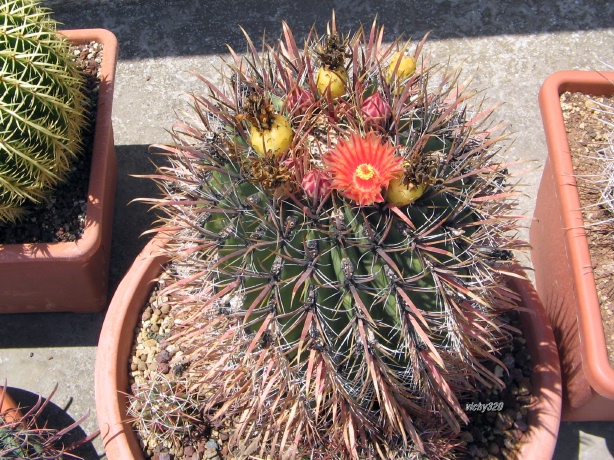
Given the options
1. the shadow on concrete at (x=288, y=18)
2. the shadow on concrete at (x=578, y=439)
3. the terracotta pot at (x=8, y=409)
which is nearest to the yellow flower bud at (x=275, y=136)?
the terracotta pot at (x=8, y=409)

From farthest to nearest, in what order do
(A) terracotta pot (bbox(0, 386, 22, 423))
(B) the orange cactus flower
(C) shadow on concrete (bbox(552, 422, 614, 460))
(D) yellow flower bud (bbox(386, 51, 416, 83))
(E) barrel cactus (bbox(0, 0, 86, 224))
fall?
(C) shadow on concrete (bbox(552, 422, 614, 460)), (A) terracotta pot (bbox(0, 386, 22, 423)), (E) barrel cactus (bbox(0, 0, 86, 224)), (D) yellow flower bud (bbox(386, 51, 416, 83)), (B) the orange cactus flower

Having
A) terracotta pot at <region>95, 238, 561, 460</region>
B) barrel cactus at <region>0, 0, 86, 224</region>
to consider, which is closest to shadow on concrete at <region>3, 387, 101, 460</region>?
terracotta pot at <region>95, 238, 561, 460</region>

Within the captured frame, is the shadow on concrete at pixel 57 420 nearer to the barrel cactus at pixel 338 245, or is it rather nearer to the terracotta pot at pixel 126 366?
the terracotta pot at pixel 126 366

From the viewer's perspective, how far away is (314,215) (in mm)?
1239

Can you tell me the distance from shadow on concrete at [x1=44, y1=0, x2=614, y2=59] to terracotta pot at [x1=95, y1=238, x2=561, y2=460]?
1424 mm

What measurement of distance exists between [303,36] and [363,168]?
2030mm

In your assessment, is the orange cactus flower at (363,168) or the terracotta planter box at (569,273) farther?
the terracotta planter box at (569,273)

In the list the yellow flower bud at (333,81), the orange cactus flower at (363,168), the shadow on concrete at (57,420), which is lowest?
the shadow on concrete at (57,420)

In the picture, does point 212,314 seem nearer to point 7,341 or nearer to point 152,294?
point 152,294

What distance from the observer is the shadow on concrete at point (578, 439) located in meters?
2.25

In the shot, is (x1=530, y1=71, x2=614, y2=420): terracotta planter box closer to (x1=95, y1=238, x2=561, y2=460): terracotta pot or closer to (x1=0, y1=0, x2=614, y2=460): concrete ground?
(x1=95, y1=238, x2=561, y2=460): terracotta pot

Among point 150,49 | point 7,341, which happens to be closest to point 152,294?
point 7,341

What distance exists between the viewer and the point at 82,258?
6.59 ft

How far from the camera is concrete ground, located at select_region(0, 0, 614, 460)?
2.80m
